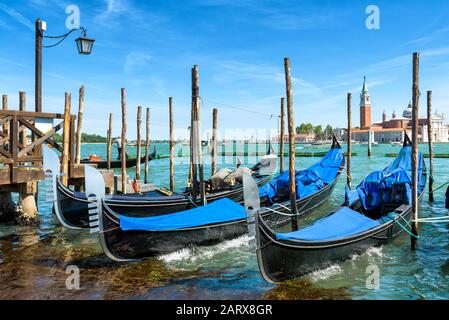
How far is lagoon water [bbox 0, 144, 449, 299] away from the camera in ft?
16.7

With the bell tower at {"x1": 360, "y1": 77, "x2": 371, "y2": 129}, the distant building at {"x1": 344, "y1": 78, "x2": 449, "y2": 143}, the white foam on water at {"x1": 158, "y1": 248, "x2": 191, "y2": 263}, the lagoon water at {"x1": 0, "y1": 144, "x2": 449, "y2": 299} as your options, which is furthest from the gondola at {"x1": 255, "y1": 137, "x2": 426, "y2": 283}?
the bell tower at {"x1": 360, "y1": 77, "x2": 371, "y2": 129}

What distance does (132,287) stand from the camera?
17.3 feet

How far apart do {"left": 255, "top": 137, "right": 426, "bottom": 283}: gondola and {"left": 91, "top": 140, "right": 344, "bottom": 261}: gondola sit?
90 cm

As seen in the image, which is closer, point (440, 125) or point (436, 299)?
point (436, 299)

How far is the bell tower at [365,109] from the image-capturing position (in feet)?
365

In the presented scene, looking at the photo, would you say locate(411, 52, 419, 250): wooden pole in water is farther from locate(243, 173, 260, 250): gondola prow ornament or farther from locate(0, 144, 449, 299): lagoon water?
locate(243, 173, 260, 250): gondola prow ornament

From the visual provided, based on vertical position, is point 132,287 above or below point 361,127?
below

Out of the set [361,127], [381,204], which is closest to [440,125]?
[361,127]

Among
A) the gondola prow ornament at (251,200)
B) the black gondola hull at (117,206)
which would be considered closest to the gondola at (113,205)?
the black gondola hull at (117,206)

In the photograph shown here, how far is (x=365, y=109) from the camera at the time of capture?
111 meters

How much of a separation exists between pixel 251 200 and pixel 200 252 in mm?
2882
